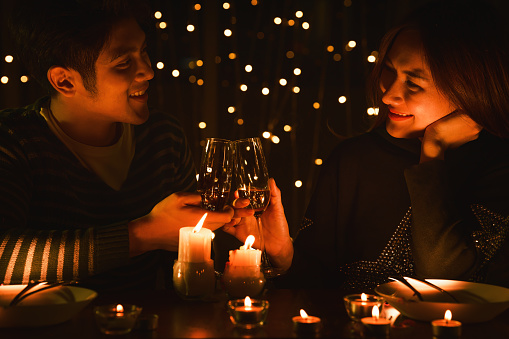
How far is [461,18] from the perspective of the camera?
1743 mm

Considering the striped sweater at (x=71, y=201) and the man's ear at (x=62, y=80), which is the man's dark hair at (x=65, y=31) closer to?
the man's ear at (x=62, y=80)

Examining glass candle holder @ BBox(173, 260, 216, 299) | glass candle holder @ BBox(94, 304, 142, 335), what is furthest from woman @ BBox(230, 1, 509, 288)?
glass candle holder @ BBox(94, 304, 142, 335)

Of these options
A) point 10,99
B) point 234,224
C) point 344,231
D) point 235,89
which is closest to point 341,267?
point 344,231

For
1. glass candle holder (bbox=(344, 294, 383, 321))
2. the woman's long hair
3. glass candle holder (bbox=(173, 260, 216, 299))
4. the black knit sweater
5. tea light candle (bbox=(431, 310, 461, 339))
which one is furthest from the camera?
the woman's long hair

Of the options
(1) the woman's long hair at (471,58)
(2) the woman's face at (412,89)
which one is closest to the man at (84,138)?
(2) the woman's face at (412,89)

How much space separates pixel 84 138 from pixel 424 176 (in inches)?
45.0

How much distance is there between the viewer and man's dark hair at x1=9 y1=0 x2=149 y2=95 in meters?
1.72

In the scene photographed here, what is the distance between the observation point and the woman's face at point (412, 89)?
1.77 m

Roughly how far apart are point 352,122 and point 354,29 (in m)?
0.43

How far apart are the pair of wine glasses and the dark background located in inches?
45.6

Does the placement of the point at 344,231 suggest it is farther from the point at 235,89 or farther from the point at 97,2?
the point at 97,2

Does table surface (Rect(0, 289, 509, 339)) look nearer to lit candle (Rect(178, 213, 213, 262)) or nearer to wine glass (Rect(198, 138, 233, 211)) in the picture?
lit candle (Rect(178, 213, 213, 262))

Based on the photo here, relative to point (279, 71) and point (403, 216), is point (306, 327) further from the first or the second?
point (279, 71)

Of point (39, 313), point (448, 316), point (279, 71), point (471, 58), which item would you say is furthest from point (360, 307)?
point (279, 71)
